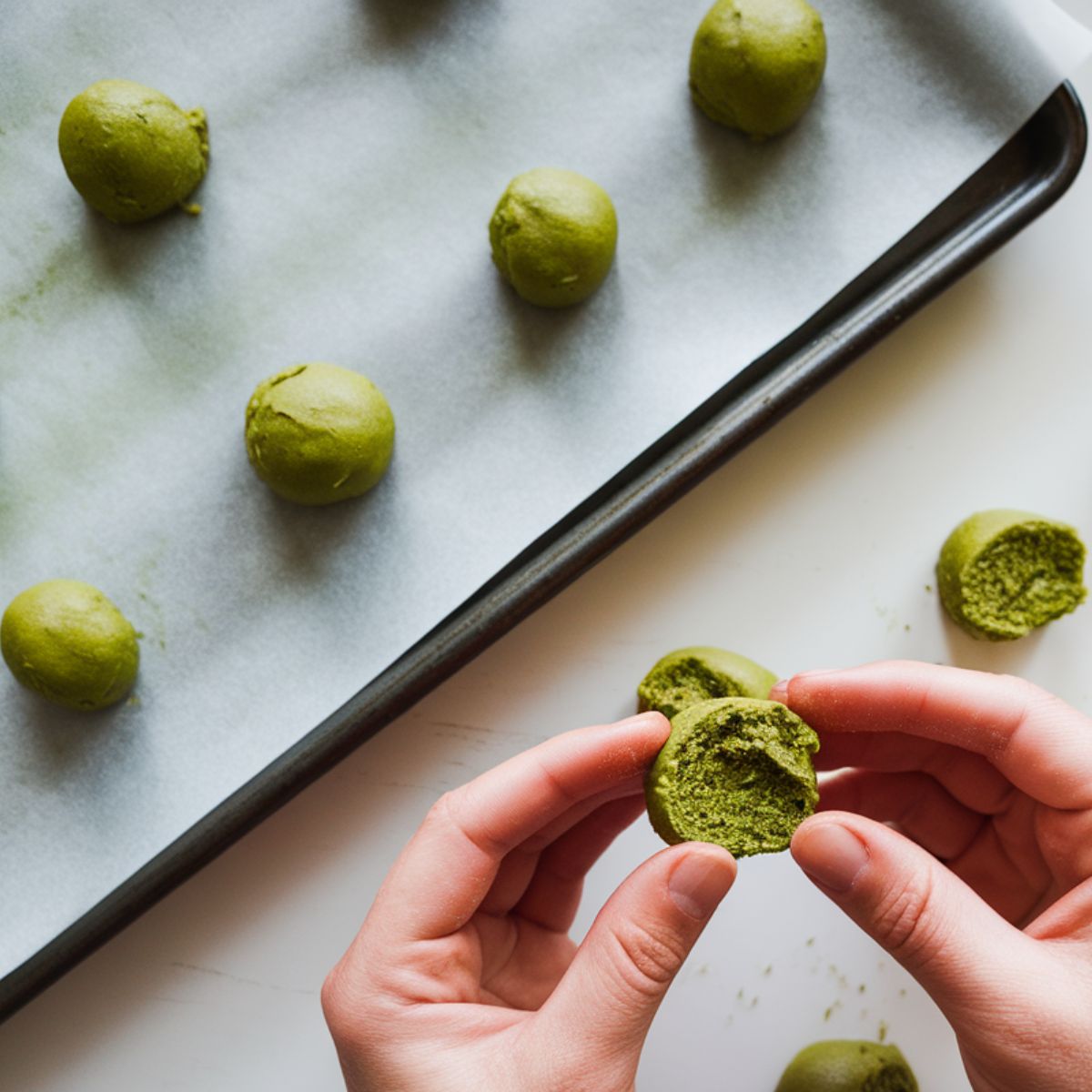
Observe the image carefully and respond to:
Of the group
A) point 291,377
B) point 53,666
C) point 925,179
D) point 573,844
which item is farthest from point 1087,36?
point 53,666

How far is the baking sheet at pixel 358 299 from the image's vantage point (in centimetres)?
213

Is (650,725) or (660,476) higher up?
(660,476)

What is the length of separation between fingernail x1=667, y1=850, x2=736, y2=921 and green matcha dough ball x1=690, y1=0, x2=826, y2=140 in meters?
1.52

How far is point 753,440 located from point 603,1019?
1.19 meters

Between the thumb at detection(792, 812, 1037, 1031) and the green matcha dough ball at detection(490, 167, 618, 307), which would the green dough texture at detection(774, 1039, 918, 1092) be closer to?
the thumb at detection(792, 812, 1037, 1031)

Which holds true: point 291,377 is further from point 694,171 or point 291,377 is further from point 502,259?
point 694,171

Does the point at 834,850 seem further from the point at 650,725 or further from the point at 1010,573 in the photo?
the point at 1010,573

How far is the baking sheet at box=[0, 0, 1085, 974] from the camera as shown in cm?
213

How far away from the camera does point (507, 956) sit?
1896mm

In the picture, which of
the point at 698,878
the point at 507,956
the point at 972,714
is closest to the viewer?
the point at 698,878

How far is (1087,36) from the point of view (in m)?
2.04

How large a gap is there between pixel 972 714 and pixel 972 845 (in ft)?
1.51

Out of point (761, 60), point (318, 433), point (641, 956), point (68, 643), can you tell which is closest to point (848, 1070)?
point (641, 956)

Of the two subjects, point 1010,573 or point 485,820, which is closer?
point 485,820
